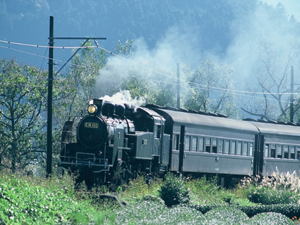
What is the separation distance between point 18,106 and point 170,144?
40.8ft

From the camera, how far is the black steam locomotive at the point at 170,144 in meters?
17.1

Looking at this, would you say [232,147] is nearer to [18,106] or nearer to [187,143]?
[187,143]

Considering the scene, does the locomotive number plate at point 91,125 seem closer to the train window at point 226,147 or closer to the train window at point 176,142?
the train window at point 176,142

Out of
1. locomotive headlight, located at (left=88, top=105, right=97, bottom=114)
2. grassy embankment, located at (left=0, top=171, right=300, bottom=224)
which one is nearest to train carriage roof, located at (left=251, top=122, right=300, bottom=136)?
grassy embankment, located at (left=0, top=171, right=300, bottom=224)

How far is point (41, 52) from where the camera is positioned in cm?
18988

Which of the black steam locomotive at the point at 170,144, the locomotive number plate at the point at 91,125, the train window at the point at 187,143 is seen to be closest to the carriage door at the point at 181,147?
the black steam locomotive at the point at 170,144

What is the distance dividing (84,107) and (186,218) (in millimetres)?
30468

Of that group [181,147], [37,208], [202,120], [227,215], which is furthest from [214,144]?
[37,208]

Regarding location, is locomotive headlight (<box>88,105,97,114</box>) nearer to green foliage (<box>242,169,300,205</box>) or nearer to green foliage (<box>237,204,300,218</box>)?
green foliage (<box>237,204,300,218</box>)

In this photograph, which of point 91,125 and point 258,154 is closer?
point 91,125

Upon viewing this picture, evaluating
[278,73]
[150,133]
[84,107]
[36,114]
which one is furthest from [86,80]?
[278,73]

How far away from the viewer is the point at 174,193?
1595cm

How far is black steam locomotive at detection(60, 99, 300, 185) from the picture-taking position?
1706cm

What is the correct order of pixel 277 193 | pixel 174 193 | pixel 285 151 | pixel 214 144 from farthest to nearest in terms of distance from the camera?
pixel 285 151, pixel 214 144, pixel 277 193, pixel 174 193
